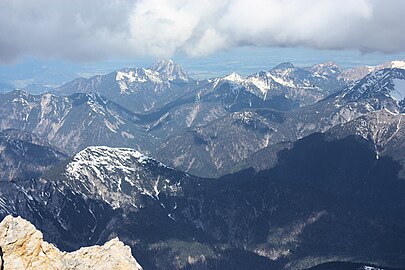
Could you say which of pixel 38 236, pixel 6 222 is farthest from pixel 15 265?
pixel 6 222

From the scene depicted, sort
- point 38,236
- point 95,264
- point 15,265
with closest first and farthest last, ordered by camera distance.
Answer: point 15,265
point 38,236
point 95,264

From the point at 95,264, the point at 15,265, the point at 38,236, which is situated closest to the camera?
the point at 15,265

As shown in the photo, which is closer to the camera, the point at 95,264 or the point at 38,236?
the point at 38,236

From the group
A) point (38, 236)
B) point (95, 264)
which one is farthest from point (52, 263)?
point (95, 264)

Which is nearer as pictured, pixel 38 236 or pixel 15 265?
pixel 15 265

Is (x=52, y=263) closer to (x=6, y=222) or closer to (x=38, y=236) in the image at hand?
(x=38, y=236)

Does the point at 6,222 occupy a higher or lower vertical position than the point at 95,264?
higher

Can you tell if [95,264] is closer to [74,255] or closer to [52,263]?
[74,255]
